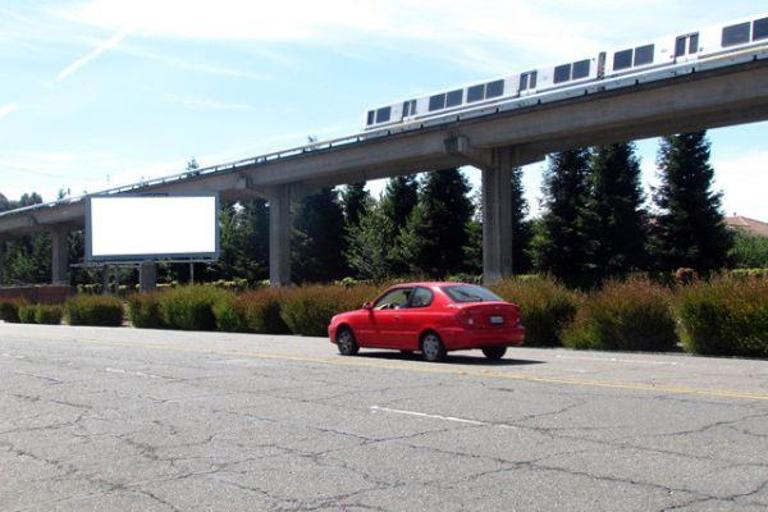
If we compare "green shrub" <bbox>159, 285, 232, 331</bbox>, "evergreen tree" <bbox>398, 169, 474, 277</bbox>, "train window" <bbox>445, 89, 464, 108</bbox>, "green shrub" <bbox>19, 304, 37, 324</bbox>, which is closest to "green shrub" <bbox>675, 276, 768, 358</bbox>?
"green shrub" <bbox>159, 285, 232, 331</bbox>

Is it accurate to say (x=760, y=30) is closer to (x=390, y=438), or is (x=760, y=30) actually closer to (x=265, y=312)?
(x=265, y=312)

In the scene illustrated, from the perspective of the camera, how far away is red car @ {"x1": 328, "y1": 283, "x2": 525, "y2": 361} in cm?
1631

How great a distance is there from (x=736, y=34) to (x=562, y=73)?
28.8 feet

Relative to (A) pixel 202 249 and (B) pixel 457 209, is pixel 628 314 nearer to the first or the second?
(A) pixel 202 249

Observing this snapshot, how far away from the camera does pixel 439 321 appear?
1658 centimetres

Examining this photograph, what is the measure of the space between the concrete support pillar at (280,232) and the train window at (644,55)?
1100 inches

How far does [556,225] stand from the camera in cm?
5797

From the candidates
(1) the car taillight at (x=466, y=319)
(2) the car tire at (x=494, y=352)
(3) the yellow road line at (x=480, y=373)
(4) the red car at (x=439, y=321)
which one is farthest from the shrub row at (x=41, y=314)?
(1) the car taillight at (x=466, y=319)

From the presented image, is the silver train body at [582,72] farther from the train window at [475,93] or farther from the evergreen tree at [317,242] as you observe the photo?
the evergreen tree at [317,242]

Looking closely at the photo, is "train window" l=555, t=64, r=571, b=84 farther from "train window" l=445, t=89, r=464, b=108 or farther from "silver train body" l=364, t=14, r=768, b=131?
"train window" l=445, t=89, r=464, b=108

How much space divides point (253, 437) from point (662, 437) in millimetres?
4156

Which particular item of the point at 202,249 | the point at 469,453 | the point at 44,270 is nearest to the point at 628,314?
the point at 469,453

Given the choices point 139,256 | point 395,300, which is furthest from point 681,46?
point 139,256

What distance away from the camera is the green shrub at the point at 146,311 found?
39.3m
